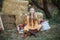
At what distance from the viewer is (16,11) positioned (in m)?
6.14

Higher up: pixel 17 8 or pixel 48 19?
pixel 17 8

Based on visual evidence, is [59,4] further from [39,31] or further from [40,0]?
[39,31]

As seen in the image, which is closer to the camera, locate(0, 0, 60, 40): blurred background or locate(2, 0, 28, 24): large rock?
locate(0, 0, 60, 40): blurred background

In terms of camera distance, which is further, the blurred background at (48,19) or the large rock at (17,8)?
the large rock at (17,8)

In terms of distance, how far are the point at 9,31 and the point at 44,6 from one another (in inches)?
44.4

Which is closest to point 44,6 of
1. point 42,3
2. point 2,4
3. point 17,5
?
point 42,3

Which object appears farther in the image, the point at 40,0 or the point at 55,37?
the point at 40,0

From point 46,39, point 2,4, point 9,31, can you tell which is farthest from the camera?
point 2,4

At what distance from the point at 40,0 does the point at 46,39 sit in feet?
5.03

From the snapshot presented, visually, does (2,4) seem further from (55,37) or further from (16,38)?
(55,37)

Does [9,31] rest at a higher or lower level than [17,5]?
lower

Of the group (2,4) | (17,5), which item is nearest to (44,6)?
(17,5)

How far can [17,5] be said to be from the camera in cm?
618

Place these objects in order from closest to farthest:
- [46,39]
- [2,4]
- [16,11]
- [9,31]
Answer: [46,39] < [9,31] < [16,11] < [2,4]
